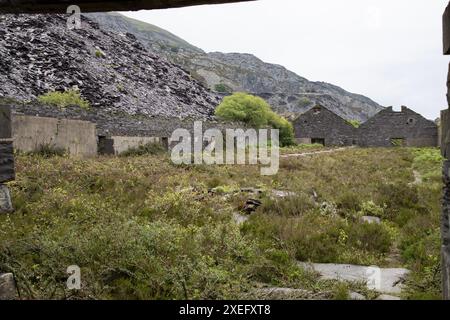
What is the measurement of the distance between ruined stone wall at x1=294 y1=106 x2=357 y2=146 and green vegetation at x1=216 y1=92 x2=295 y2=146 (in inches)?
87.5

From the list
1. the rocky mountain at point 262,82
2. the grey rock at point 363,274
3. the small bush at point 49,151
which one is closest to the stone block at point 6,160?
the grey rock at point 363,274

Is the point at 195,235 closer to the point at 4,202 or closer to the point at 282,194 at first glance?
the point at 4,202

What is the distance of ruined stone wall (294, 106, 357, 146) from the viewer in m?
35.5

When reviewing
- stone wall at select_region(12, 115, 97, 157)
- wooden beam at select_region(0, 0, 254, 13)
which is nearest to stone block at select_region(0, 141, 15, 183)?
wooden beam at select_region(0, 0, 254, 13)

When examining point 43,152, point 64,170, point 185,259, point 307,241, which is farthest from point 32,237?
point 43,152

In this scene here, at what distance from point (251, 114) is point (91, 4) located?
1165 inches

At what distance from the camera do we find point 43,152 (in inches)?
539

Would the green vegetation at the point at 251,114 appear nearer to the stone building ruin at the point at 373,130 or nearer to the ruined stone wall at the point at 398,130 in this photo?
the stone building ruin at the point at 373,130

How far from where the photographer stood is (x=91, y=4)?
3.26 meters

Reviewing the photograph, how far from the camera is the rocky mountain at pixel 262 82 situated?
96000mm

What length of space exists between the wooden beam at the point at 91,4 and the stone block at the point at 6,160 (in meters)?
1.35

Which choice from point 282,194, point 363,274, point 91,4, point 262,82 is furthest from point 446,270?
point 262,82
